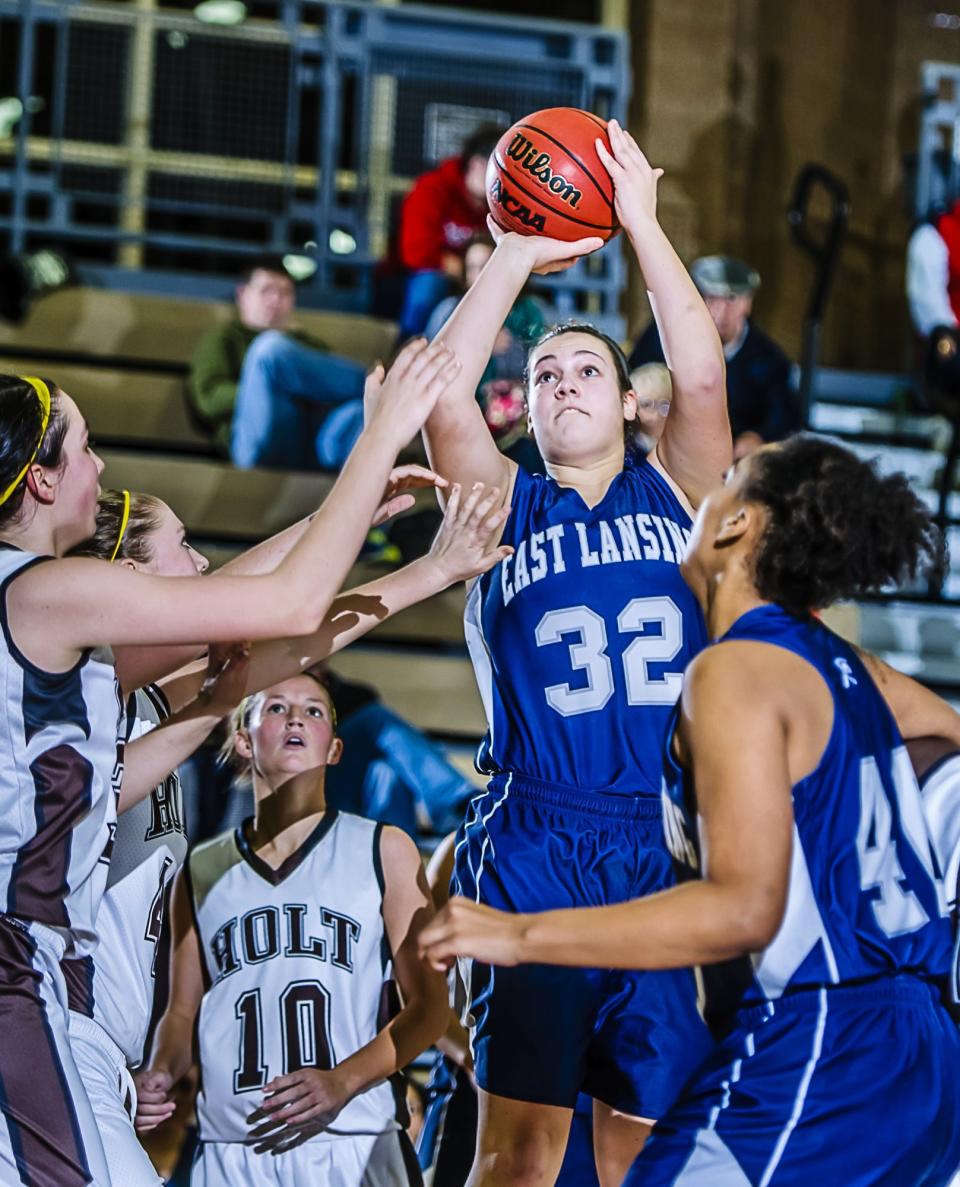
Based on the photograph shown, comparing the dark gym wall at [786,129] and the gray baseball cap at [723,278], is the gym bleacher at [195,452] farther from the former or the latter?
the dark gym wall at [786,129]

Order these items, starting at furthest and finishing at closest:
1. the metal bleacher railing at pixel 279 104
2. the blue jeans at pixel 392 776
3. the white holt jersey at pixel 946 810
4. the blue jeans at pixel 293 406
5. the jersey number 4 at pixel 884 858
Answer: the metal bleacher railing at pixel 279 104, the blue jeans at pixel 293 406, the blue jeans at pixel 392 776, the white holt jersey at pixel 946 810, the jersey number 4 at pixel 884 858

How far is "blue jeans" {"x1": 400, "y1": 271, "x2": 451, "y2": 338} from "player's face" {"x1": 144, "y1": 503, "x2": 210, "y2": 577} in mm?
4314

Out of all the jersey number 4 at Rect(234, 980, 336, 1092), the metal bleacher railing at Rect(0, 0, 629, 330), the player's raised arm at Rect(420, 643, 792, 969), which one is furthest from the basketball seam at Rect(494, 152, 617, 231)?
the metal bleacher railing at Rect(0, 0, 629, 330)

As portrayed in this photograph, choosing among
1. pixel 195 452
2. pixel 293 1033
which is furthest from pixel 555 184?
pixel 195 452

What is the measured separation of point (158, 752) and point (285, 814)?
896 mm

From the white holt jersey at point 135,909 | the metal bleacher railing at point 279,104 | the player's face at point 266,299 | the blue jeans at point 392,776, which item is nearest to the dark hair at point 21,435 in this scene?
the white holt jersey at point 135,909

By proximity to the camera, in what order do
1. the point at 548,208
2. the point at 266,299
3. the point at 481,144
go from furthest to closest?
1. the point at 481,144
2. the point at 266,299
3. the point at 548,208

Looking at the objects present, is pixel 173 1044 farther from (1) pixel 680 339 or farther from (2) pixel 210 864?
(1) pixel 680 339

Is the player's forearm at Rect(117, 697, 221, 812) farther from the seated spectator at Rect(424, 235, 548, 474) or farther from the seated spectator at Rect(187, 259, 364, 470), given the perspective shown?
the seated spectator at Rect(187, 259, 364, 470)

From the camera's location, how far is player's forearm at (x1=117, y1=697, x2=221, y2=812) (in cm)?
316

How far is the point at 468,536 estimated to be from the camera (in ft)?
10.8

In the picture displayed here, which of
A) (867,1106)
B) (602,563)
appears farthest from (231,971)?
(867,1106)

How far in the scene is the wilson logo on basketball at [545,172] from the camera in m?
3.52

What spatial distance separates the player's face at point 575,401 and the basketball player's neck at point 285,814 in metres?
1.05
